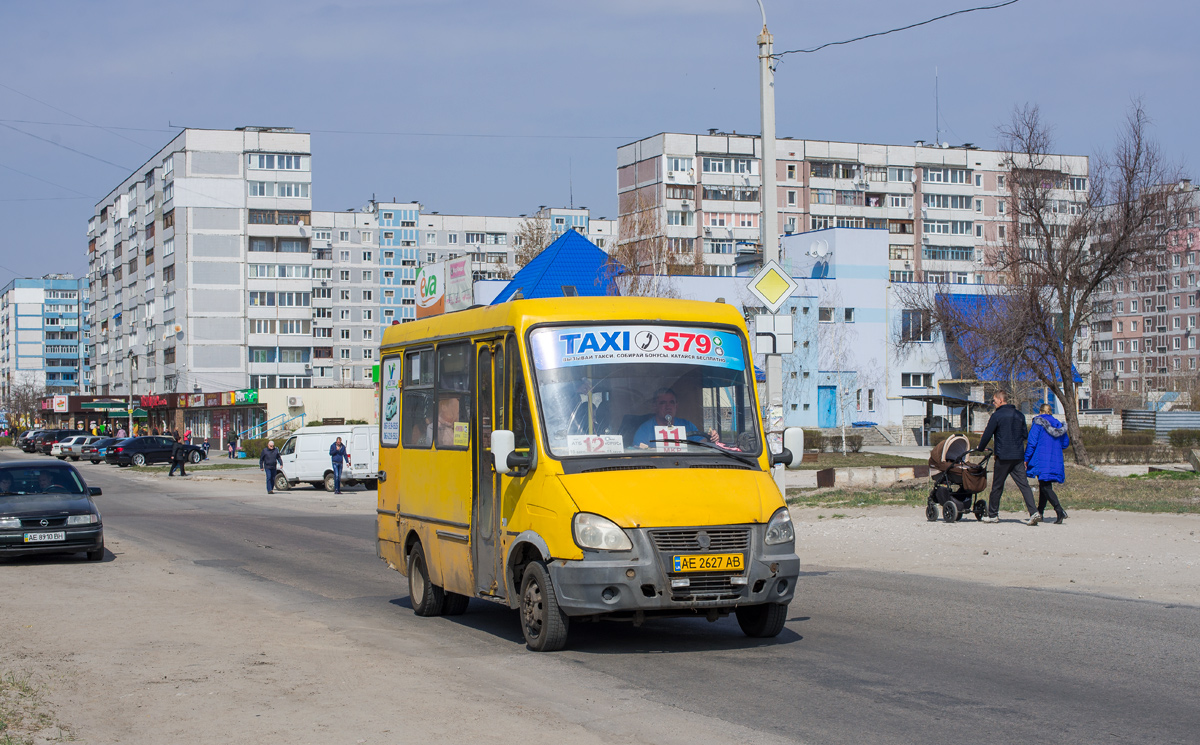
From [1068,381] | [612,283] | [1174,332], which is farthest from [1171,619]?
[1174,332]

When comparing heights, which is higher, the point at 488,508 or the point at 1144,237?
the point at 1144,237

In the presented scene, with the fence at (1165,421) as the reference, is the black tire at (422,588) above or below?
below

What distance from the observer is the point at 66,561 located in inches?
706

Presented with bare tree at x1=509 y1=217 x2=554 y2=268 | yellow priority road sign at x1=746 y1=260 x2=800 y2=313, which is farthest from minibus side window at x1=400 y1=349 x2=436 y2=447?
bare tree at x1=509 y1=217 x2=554 y2=268

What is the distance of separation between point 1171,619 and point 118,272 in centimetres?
13031

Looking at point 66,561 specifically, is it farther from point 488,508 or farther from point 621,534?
point 621,534

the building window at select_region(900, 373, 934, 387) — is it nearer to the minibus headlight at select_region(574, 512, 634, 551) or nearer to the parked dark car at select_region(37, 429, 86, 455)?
the parked dark car at select_region(37, 429, 86, 455)

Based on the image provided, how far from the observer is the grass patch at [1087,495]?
66.7 feet

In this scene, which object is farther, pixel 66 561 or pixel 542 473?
pixel 66 561

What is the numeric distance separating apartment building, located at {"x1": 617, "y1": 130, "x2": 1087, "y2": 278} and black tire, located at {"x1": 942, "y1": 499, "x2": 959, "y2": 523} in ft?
278

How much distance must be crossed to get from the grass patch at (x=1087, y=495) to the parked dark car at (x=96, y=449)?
55958 mm

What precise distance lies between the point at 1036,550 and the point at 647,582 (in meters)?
8.58

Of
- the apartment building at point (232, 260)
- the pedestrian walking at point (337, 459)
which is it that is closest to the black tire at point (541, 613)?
the pedestrian walking at point (337, 459)

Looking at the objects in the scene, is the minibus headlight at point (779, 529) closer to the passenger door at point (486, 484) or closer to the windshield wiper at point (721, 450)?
the windshield wiper at point (721, 450)
